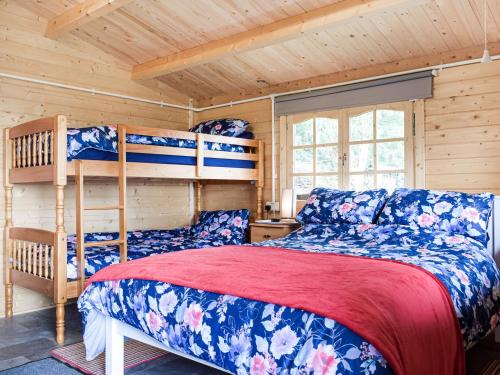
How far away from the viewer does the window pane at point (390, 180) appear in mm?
3947

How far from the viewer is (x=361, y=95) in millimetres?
4109

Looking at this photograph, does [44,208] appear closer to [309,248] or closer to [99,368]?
[99,368]

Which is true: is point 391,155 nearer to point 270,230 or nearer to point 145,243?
point 270,230

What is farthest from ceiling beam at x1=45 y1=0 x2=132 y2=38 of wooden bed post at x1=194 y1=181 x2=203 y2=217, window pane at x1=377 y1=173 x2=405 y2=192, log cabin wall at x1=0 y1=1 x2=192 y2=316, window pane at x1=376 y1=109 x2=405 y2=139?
window pane at x1=377 y1=173 x2=405 y2=192

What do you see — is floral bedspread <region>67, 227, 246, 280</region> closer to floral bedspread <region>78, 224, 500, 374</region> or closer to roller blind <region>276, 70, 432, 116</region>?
floral bedspread <region>78, 224, 500, 374</region>

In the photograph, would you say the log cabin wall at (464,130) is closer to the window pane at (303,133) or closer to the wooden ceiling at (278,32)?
the wooden ceiling at (278,32)

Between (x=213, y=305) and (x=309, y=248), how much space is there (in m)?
1.13

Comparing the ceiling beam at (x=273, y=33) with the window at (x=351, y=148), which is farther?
the window at (x=351, y=148)

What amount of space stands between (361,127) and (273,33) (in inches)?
46.3

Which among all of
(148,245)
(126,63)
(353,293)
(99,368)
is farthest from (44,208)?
(353,293)

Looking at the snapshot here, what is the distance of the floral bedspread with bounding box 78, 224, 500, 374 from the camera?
1478mm

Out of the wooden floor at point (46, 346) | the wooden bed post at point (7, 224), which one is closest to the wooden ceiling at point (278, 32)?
the wooden bed post at point (7, 224)

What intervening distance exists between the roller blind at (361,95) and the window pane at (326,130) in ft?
0.41

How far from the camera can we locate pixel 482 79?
3.52 meters
